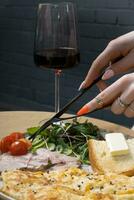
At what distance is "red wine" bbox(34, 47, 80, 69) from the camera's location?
1701mm

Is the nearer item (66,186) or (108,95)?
(66,186)

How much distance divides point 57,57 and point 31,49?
6.25ft

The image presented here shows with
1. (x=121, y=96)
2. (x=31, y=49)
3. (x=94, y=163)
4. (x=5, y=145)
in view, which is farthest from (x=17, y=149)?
(x=31, y=49)

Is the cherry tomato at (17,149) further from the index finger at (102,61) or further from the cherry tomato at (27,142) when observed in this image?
the index finger at (102,61)

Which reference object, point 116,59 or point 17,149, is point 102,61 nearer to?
point 116,59

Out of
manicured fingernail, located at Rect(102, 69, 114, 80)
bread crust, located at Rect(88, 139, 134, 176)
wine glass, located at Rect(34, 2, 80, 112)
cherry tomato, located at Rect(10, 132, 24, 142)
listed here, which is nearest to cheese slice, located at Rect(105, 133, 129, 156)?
bread crust, located at Rect(88, 139, 134, 176)

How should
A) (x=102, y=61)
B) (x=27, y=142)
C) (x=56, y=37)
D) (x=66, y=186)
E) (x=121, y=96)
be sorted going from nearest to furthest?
(x=66, y=186) < (x=121, y=96) < (x=27, y=142) < (x=102, y=61) < (x=56, y=37)

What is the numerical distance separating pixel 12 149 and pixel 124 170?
33 cm

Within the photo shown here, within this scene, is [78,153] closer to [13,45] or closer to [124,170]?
[124,170]

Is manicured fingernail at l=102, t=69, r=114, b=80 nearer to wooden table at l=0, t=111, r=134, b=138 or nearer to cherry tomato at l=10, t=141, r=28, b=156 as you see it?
wooden table at l=0, t=111, r=134, b=138

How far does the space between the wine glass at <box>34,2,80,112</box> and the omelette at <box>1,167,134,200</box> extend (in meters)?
0.62

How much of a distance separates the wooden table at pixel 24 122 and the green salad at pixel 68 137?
0.19 feet

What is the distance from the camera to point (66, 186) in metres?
1.04

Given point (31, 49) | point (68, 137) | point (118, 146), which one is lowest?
point (31, 49)
